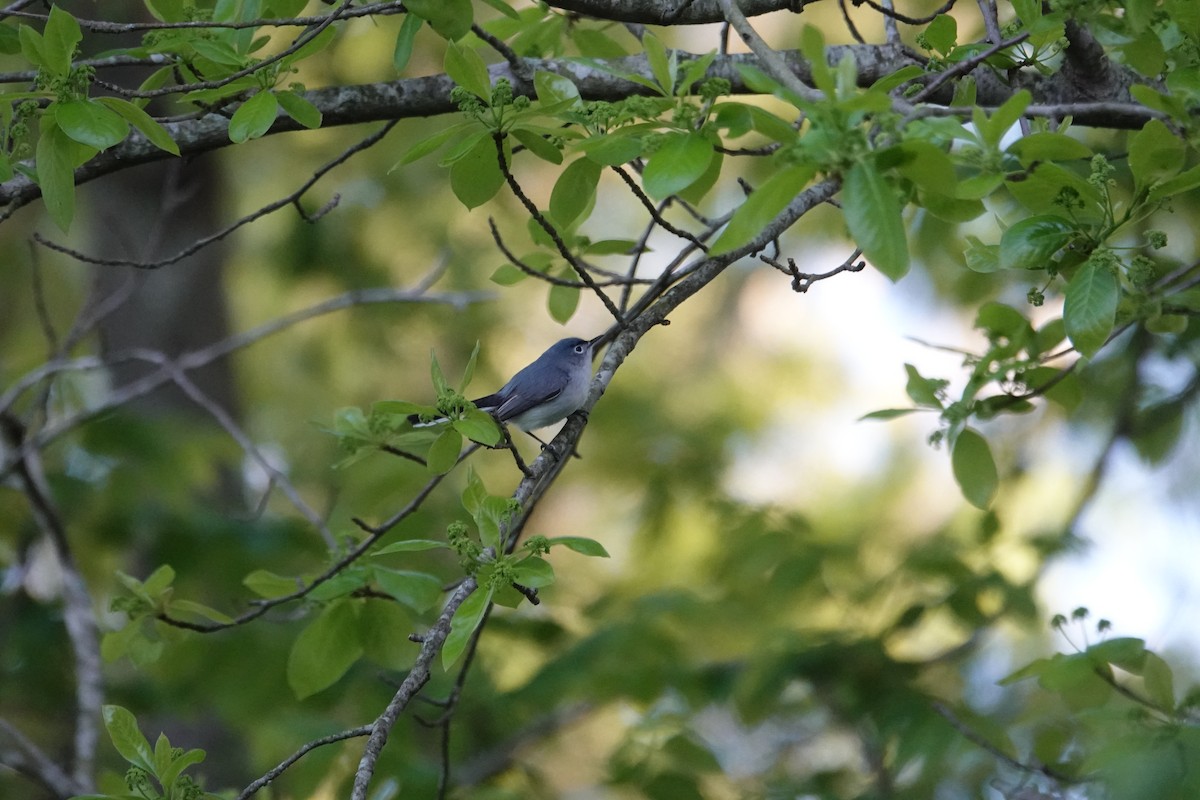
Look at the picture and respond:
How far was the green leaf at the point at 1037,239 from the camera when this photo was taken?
204 cm

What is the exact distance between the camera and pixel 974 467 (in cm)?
262

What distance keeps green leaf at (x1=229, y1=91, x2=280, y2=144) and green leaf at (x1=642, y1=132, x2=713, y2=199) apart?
2.87 feet

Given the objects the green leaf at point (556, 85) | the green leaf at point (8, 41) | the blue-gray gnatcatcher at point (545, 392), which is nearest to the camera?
the green leaf at point (556, 85)

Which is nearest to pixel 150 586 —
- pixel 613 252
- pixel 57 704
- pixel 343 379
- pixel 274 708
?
pixel 613 252

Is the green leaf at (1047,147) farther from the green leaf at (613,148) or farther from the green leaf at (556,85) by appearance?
the green leaf at (556,85)

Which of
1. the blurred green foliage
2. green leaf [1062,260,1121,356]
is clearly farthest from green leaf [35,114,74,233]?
green leaf [1062,260,1121,356]

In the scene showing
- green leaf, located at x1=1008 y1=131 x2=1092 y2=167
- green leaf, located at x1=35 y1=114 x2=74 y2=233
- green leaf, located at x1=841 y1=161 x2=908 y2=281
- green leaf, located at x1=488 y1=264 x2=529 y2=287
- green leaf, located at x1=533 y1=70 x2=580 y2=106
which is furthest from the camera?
green leaf, located at x1=488 y1=264 x2=529 y2=287

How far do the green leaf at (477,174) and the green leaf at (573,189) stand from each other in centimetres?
17

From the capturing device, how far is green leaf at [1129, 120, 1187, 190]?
6.15ft

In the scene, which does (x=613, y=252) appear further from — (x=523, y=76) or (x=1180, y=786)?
(x=1180, y=786)

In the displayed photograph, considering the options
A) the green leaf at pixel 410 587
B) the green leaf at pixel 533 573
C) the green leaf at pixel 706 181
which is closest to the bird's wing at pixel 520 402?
the green leaf at pixel 706 181

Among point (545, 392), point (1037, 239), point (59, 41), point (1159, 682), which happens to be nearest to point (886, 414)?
point (1037, 239)

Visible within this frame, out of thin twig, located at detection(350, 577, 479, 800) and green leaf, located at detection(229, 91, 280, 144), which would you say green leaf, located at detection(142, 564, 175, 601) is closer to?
thin twig, located at detection(350, 577, 479, 800)

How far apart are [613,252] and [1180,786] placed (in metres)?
1.85
